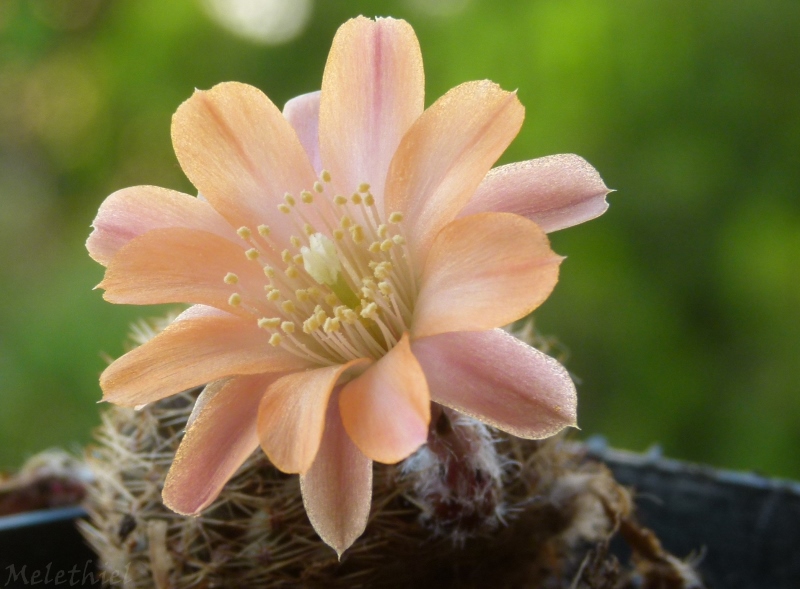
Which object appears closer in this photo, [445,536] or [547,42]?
[445,536]

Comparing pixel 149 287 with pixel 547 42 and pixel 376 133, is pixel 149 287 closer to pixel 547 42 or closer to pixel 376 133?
pixel 376 133

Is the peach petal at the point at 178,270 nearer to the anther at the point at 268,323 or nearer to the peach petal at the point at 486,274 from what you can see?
the anther at the point at 268,323

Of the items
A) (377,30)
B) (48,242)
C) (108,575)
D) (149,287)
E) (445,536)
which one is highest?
(377,30)

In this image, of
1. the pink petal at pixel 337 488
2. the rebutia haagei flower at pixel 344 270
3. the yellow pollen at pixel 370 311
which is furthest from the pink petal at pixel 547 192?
the pink petal at pixel 337 488

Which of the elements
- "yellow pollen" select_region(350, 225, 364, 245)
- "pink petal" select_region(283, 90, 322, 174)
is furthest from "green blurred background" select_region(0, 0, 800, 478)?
"yellow pollen" select_region(350, 225, 364, 245)

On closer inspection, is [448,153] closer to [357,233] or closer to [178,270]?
[357,233]

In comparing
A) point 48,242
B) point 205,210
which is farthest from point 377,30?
point 48,242

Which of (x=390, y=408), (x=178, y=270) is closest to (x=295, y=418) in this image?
(x=390, y=408)
